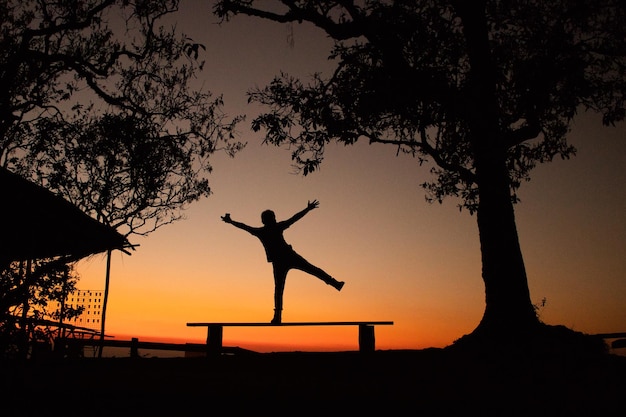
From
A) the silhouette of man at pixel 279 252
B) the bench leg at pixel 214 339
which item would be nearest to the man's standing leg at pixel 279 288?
the silhouette of man at pixel 279 252

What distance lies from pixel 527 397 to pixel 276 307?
6.77 meters

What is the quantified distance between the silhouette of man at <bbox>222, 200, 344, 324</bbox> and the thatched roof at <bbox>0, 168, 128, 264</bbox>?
3.47 metres

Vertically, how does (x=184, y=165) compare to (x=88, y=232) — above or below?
above

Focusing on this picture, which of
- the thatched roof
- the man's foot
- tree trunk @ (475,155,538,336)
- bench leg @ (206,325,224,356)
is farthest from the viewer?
bench leg @ (206,325,224,356)

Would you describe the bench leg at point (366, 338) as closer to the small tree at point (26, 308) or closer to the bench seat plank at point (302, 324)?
the bench seat plank at point (302, 324)

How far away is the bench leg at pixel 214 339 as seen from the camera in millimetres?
12922

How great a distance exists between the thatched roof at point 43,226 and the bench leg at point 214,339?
3.49m

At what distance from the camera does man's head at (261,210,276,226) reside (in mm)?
13363

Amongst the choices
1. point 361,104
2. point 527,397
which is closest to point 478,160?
point 361,104

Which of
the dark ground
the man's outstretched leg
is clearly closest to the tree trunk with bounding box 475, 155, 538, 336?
the dark ground

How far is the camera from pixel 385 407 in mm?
6602

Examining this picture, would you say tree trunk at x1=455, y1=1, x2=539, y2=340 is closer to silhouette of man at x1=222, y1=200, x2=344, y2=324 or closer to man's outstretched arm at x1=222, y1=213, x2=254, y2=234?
Result: silhouette of man at x1=222, y1=200, x2=344, y2=324

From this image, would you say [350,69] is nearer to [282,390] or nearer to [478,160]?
[478,160]

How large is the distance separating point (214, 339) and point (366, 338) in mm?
3726
